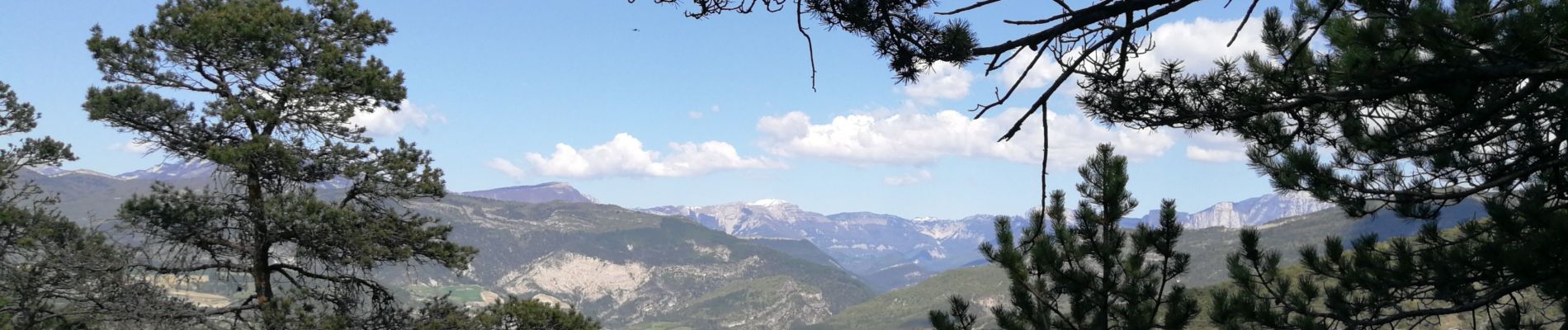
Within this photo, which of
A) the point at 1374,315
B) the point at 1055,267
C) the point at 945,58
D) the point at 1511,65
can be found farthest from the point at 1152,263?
the point at 945,58

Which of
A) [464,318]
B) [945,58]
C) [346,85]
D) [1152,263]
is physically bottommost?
[464,318]

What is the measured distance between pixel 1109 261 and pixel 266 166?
12.0 m

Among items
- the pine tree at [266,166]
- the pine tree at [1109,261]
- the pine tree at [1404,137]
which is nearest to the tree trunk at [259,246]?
the pine tree at [266,166]

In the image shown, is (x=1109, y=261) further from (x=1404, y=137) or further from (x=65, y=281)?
(x=65, y=281)

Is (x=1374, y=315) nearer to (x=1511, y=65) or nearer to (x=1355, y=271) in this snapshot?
(x=1355, y=271)

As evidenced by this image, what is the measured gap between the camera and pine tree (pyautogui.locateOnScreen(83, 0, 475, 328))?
559 inches

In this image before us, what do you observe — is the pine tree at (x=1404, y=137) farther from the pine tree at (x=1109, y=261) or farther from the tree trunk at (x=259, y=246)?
the tree trunk at (x=259, y=246)

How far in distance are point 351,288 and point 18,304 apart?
14.3ft

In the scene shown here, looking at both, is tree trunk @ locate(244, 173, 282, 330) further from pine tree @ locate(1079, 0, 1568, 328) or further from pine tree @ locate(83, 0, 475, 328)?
pine tree @ locate(1079, 0, 1568, 328)

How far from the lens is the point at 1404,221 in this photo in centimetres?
887

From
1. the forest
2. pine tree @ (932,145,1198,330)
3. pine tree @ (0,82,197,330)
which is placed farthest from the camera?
pine tree @ (0,82,197,330)

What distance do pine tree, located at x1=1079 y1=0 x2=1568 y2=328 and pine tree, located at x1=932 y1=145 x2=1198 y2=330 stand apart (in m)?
0.72

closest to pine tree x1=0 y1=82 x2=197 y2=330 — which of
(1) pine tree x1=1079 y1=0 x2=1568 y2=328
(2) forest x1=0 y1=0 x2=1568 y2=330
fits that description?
(2) forest x1=0 y1=0 x2=1568 y2=330

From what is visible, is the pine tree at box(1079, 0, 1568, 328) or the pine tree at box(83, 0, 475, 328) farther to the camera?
the pine tree at box(83, 0, 475, 328)
